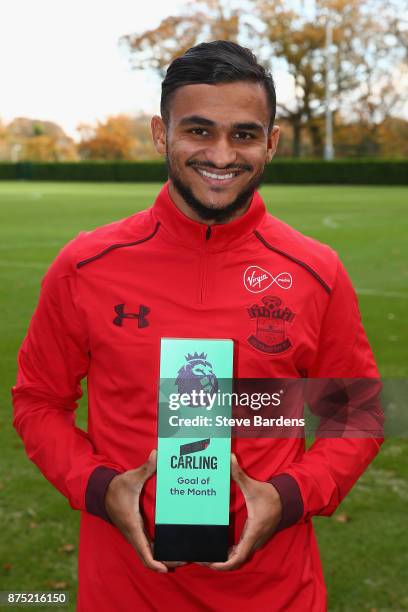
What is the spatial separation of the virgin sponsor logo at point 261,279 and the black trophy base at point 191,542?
2.00 feet

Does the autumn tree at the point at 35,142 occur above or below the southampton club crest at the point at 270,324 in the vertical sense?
below

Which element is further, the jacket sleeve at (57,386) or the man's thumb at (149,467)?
the jacket sleeve at (57,386)

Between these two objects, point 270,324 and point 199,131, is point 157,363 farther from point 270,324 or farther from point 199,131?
point 199,131

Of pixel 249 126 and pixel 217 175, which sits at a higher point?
pixel 249 126

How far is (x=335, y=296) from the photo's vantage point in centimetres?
220

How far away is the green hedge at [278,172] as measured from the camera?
47.6m

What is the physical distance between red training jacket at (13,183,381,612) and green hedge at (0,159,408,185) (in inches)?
1801

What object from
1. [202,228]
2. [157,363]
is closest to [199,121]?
[202,228]

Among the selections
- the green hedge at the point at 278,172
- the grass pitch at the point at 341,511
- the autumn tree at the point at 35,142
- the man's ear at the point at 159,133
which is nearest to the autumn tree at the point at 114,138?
the autumn tree at the point at 35,142

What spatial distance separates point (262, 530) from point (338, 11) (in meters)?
76.4

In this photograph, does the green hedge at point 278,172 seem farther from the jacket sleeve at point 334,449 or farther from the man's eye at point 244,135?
the man's eye at point 244,135

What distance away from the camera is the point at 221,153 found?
2.03 metres

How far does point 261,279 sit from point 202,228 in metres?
0.17

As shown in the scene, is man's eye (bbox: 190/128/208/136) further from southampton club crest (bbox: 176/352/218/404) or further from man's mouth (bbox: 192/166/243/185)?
southampton club crest (bbox: 176/352/218/404)
